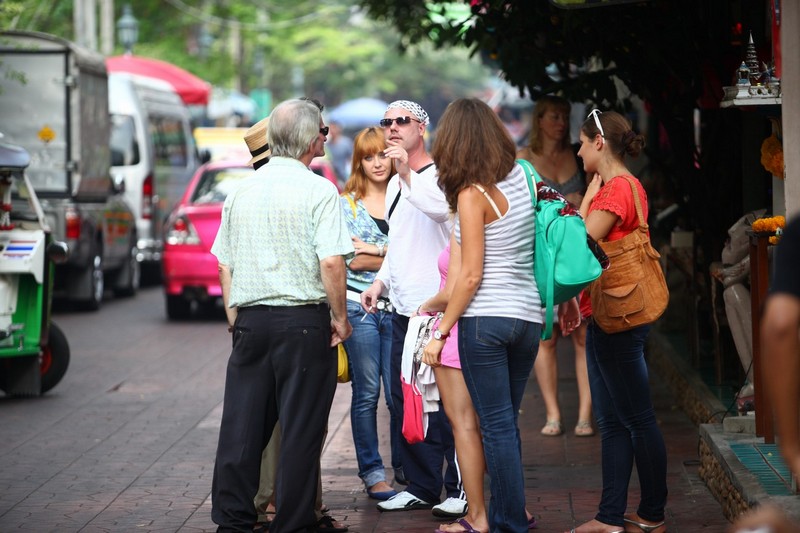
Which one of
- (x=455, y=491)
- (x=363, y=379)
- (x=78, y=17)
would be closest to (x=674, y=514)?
(x=455, y=491)

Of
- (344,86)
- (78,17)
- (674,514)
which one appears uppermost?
(344,86)

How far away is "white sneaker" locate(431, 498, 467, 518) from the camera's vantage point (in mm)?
6604

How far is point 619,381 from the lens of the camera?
5.91 meters

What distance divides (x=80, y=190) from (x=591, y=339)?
12214mm

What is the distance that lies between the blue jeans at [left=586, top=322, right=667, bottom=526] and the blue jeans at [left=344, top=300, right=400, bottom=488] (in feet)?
4.31

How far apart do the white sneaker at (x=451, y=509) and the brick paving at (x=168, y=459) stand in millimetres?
42

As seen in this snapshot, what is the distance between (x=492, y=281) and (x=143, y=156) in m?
15.6

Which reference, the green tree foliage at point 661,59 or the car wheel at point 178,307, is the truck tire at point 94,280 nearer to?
the car wheel at point 178,307

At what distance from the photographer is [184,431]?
9234 mm

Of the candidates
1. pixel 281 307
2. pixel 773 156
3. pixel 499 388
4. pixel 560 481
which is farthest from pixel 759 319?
pixel 281 307

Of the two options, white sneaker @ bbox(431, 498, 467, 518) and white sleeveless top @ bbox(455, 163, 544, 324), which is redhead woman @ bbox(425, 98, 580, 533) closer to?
white sleeveless top @ bbox(455, 163, 544, 324)

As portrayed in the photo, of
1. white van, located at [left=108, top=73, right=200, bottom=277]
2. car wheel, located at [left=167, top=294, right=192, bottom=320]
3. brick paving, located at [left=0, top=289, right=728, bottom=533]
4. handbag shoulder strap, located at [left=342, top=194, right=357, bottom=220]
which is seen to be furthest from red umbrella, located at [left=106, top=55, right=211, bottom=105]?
handbag shoulder strap, located at [left=342, top=194, right=357, bottom=220]

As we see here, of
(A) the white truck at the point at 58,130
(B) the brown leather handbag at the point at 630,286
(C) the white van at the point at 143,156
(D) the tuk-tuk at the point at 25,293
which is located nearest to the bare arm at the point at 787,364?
(B) the brown leather handbag at the point at 630,286

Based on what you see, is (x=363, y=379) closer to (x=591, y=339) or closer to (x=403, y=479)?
(x=403, y=479)
